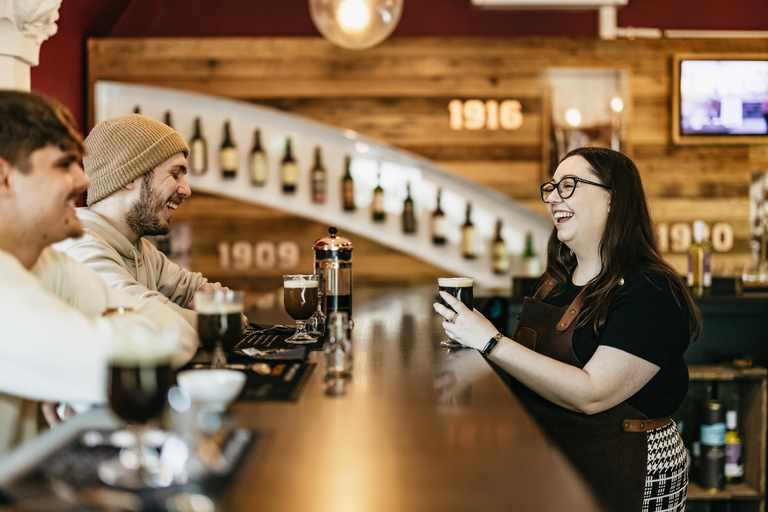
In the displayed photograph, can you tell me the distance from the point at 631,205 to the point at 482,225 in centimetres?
251

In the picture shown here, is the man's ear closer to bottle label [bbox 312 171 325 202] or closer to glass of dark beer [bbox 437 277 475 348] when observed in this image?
glass of dark beer [bbox 437 277 475 348]

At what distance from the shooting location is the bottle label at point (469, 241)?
14.2 feet

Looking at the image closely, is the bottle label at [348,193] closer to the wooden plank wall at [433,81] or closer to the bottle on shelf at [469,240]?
the wooden plank wall at [433,81]

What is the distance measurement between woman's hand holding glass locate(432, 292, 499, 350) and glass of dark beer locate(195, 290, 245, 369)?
518 millimetres

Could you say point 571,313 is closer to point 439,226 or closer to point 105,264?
point 105,264

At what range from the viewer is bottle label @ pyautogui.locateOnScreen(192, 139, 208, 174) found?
4.29 meters

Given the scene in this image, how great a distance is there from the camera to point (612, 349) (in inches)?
65.7

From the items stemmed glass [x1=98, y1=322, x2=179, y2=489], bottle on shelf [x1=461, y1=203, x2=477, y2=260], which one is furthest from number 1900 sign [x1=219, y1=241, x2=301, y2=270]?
Result: stemmed glass [x1=98, y1=322, x2=179, y2=489]

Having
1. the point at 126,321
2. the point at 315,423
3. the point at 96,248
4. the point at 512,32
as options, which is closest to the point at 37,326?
the point at 126,321

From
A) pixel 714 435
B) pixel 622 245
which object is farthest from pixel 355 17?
pixel 714 435

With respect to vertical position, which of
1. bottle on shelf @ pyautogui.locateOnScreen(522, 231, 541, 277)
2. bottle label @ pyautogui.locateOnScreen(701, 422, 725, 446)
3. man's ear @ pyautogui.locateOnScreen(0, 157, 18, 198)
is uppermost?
man's ear @ pyautogui.locateOnScreen(0, 157, 18, 198)

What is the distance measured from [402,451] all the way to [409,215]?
3416mm

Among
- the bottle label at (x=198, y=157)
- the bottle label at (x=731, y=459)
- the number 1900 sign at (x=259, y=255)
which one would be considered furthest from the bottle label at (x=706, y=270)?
the bottle label at (x=198, y=157)

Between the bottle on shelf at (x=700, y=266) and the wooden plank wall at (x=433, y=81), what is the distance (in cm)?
111
